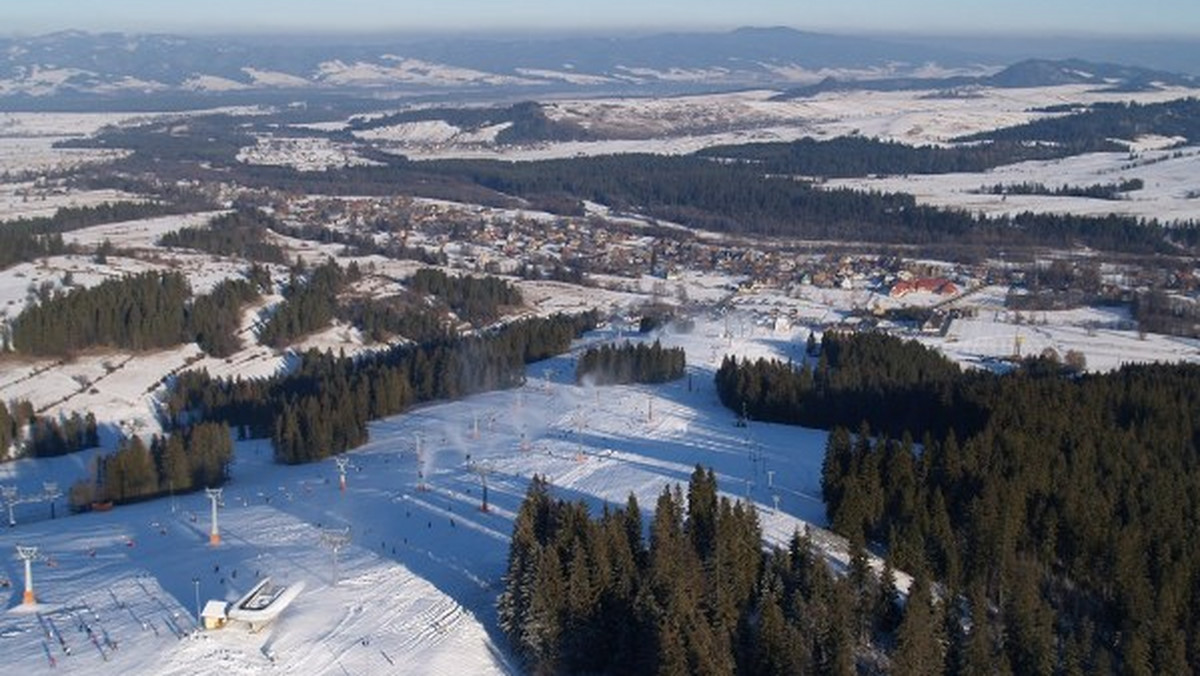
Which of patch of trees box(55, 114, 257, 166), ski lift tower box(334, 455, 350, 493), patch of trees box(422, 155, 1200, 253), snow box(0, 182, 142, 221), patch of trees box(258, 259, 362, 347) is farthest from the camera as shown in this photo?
patch of trees box(55, 114, 257, 166)

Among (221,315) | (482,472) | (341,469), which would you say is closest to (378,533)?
(482,472)

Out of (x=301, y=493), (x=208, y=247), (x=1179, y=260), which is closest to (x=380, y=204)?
(x=208, y=247)

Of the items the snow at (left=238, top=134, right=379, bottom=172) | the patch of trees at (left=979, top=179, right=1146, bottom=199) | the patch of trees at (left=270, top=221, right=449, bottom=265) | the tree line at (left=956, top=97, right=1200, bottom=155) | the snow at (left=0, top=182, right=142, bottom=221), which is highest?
the tree line at (left=956, top=97, right=1200, bottom=155)

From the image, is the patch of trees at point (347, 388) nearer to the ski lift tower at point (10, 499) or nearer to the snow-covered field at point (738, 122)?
the ski lift tower at point (10, 499)

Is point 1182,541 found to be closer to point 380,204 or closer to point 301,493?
point 301,493

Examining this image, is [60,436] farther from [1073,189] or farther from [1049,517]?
[1073,189]

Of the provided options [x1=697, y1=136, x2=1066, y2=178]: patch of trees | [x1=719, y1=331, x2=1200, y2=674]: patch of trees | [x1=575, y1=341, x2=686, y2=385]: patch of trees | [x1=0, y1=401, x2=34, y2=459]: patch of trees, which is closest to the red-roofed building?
[x1=575, y1=341, x2=686, y2=385]: patch of trees

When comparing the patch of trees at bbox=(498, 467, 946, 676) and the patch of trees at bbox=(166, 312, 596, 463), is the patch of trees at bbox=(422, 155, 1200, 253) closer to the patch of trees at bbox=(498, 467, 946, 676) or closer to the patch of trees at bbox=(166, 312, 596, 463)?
the patch of trees at bbox=(166, 312, 596, 463)

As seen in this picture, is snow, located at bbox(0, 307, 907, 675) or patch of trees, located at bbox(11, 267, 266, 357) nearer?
snow, located at bbox(0, 307, 907, 675)
